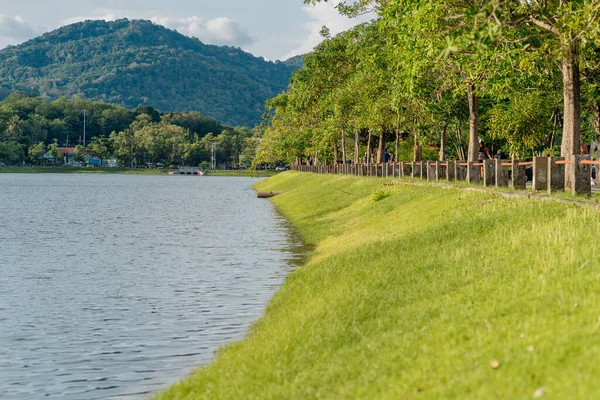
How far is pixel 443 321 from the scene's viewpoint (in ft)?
40.0

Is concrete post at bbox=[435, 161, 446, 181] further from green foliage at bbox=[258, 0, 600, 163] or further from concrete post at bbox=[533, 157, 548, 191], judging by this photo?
concrete post at bbox=[533, 157, 548, 191]

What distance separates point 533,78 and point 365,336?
22.0 m

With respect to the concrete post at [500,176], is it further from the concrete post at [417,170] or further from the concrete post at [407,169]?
the concrete post at [407,169]

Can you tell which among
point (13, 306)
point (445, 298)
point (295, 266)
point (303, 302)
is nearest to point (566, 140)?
point (295, 266)

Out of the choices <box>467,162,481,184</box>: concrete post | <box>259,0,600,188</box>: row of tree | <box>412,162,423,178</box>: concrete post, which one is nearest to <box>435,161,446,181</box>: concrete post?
<box>259,0,600,188</box>: row of tree

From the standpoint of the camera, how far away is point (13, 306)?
70.2 feet

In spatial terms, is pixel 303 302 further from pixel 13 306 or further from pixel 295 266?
pixel 295 266

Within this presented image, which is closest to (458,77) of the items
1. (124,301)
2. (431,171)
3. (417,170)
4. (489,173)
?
(489,173)

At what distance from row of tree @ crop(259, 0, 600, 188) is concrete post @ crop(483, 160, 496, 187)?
2.80m

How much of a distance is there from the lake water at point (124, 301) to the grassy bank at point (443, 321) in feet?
4.26

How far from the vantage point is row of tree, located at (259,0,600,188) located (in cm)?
2569

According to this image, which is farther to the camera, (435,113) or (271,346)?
(435,113)

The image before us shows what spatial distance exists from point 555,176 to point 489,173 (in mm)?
7022

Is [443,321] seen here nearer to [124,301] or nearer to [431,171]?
[124,301]
